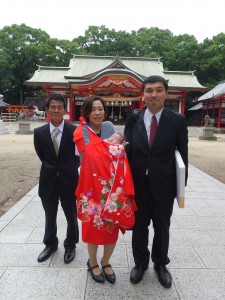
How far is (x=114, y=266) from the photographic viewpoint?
2.48 m

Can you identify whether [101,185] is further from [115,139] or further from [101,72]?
[101,72]

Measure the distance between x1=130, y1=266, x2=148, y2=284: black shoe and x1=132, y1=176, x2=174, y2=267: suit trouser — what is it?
4 centimetres

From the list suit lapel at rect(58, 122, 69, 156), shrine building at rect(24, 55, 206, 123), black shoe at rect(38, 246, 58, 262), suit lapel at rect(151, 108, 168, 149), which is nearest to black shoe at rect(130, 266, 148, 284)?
black shoe at rect(38, 246, 58, 262)

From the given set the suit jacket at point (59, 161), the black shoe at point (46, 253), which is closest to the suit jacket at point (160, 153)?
the suit jacket at point (59, 161)

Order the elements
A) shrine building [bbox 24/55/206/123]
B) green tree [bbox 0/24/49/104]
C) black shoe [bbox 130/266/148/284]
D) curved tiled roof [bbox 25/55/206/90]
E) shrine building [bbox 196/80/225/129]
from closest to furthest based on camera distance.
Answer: black shoe [bbox 130/266/148/284]
shrine building [bbox 24/55/206/123]
curved tiled roof [bbox 25/55/206/90]
shrine building [bbox 196/80/225/129]
green tree [bbox 0/24/49/104]

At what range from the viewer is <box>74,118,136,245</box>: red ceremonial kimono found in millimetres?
1989

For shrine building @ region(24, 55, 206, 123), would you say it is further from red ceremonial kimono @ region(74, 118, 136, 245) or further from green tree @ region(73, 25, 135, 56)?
red ceremonial kimono @ region(74, 118, 136, 245)

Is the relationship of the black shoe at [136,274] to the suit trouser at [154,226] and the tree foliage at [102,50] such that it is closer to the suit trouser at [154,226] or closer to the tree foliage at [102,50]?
the suit trouser at [154,226]

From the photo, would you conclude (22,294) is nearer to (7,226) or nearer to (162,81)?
(7,226)

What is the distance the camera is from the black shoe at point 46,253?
2.53 m

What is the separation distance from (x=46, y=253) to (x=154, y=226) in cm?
113

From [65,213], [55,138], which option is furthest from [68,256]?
[55,138]

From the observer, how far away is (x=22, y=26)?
115ft

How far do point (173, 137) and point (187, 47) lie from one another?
1161 inches
